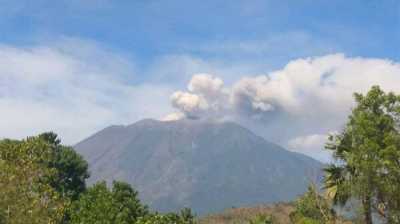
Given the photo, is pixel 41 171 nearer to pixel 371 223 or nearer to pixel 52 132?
pixel 371 223

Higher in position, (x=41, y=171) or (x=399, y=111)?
(x=399, y=111)

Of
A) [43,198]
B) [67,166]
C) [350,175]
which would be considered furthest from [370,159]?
[67,166]

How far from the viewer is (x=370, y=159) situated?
4444 cm

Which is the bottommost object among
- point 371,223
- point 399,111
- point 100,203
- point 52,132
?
point 371,223

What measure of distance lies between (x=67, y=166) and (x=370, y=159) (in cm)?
5805

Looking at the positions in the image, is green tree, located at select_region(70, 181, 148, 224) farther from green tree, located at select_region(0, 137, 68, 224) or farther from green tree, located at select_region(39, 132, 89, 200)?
green tree, located at select_region(39, 132, 89, 200)

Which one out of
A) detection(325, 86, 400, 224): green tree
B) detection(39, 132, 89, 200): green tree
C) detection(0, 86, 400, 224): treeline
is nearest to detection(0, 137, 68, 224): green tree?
detection(0, 86, 400, 224): treeline

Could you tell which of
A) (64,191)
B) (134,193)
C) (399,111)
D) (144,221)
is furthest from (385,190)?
(64,191)

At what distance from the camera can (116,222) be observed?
5797 centimetres

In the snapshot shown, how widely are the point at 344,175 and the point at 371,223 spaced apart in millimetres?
4773

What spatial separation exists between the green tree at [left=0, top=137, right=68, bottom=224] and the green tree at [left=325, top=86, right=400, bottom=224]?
21.1 meters

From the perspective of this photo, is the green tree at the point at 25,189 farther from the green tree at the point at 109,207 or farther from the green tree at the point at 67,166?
the green tree at the point at 67,166

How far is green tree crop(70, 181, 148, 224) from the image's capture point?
2301 inches

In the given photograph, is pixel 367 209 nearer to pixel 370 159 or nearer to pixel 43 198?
pixel 370 159
